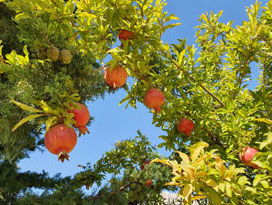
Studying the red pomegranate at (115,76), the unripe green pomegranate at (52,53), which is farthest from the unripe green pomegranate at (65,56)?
the red pomegranate at (115,76)

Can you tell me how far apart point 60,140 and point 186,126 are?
1.16 m

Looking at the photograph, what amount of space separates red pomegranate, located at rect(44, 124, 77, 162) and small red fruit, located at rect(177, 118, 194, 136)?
1.07 m

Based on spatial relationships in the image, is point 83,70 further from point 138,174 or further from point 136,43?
point 138,174

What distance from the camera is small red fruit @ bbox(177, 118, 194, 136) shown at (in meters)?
2.01

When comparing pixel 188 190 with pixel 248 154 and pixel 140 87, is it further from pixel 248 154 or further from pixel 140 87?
pixel 140 87

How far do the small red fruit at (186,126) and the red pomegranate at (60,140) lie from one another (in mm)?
1072

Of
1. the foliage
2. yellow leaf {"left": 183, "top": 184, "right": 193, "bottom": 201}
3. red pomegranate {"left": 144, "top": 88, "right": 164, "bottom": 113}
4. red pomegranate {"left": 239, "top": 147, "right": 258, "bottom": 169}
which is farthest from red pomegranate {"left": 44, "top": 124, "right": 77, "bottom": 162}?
red pomegranate {"left": 239, "top": 147, "right": 258, "bottom": 169}

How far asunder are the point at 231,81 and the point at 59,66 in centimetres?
179

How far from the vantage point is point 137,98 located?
7.22 ft

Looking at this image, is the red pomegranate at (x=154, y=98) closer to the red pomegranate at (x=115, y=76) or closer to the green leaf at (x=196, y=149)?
the red pomegranate at (x=115, y=76)

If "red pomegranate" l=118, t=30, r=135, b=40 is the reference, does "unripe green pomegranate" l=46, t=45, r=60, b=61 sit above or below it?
below

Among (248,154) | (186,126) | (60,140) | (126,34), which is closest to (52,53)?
(60,140)

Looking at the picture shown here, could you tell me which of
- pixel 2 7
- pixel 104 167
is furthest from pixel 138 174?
pixel 2 7

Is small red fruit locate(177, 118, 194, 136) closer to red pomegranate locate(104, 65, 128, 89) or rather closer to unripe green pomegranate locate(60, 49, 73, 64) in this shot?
red pomegranate locate(104, 65, 128, 89)
